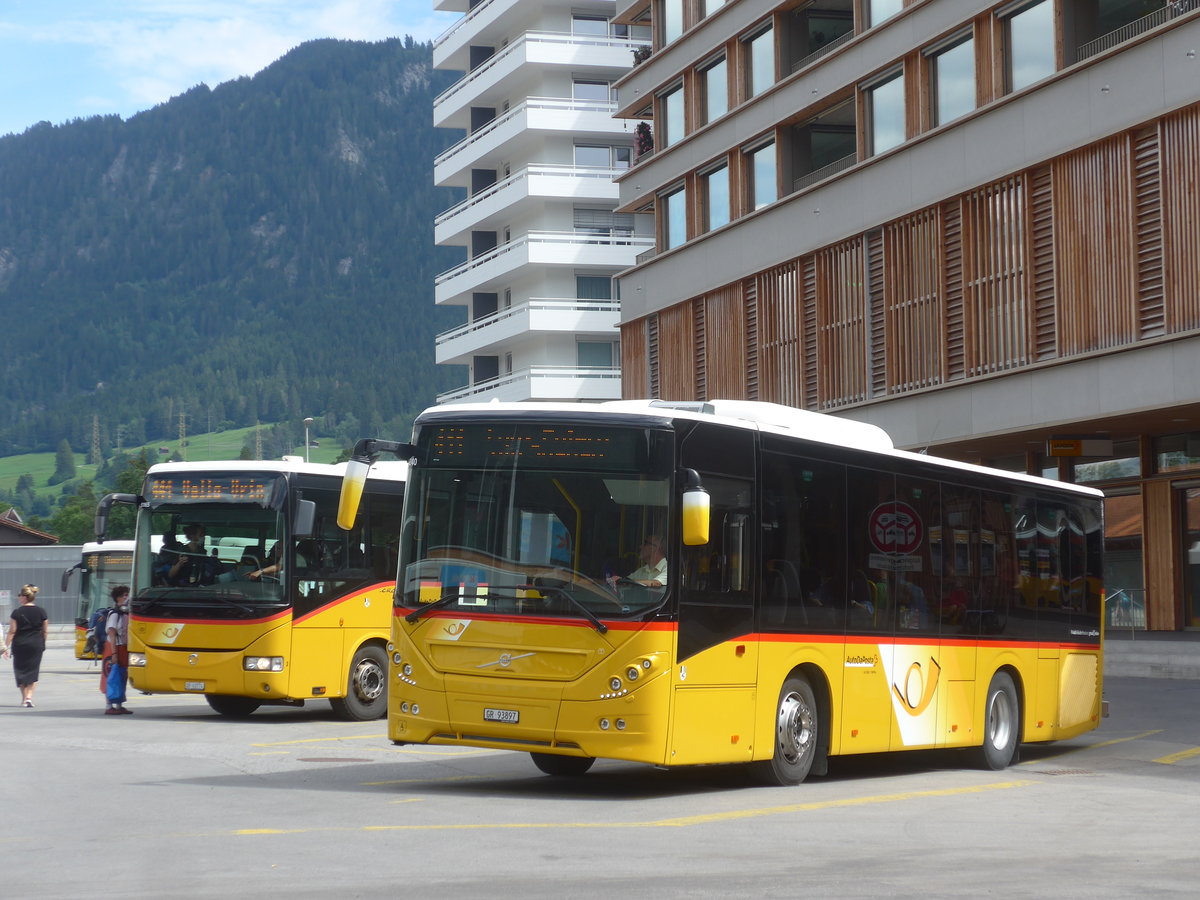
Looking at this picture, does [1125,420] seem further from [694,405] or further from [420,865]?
[420,865]

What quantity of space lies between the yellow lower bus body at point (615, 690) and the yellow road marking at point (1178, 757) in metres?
4.03

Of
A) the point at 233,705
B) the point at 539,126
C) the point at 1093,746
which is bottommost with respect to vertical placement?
the point at 1093,746

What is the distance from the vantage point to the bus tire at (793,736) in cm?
1355

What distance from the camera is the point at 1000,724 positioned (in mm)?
16969

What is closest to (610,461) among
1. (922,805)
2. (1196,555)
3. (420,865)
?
(922,805)

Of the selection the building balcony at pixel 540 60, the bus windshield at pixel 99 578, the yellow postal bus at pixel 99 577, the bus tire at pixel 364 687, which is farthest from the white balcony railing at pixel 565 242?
the bus tire at pixel 364 687

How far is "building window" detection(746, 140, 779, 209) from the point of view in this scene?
39.2 meters

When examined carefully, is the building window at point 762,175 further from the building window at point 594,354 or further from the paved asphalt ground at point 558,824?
the building window at point 594,354

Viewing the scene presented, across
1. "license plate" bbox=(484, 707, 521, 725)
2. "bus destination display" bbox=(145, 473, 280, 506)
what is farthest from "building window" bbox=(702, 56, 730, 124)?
"license plate" bbox=(484, 707, 521, 725)

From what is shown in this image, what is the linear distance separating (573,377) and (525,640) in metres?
49.0

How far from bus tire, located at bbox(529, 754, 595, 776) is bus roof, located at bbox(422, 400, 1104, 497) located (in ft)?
9.97

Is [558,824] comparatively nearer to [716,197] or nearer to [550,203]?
[716,197]

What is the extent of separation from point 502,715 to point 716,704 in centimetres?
159

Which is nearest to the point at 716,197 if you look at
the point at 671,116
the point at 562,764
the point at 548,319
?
the point at 671,116
